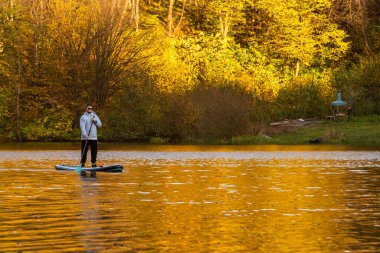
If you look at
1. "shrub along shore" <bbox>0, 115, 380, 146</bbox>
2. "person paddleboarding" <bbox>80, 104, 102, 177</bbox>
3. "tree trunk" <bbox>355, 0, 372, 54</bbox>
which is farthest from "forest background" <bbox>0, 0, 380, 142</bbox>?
"person paddleboarding" <bbox>80, 104, 102, 177</bbox>

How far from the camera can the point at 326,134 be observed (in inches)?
2265

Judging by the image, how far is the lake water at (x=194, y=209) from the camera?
538 inches

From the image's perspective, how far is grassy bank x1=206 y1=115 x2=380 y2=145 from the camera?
56.4 meters

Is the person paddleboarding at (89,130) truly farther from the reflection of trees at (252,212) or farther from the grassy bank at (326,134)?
the grassy bank at (326,134)

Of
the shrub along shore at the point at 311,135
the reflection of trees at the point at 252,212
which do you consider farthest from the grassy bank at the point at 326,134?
the reflection of trees at the point at 252,212

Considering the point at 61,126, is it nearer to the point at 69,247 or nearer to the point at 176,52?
the point at 176,52

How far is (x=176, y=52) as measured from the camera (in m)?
75.9

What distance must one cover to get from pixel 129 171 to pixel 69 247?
1750cm

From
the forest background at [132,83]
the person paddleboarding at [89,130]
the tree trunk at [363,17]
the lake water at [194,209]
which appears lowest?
the lake water at [194,209]

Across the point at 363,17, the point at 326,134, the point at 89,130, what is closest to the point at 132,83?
the point at 326,134

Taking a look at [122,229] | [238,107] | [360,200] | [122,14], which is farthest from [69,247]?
[122,14]

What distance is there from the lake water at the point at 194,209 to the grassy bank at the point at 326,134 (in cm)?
2328

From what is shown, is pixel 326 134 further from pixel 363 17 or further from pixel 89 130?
pixel 89 130

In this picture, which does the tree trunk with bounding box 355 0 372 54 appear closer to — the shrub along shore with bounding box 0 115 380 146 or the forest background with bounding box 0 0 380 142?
the forest background with bounding box 0 0 380 142
